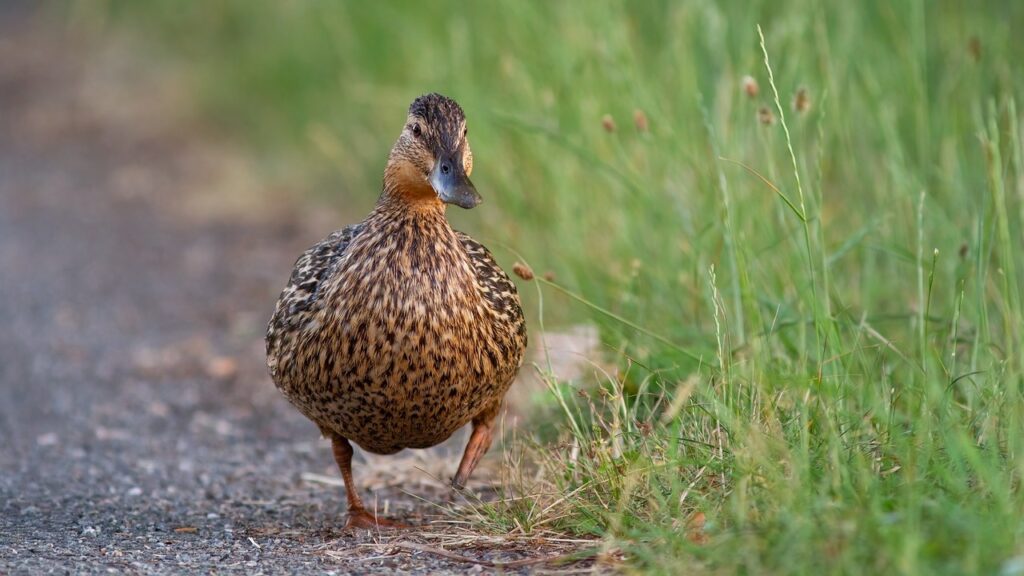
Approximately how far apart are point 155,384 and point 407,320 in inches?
124

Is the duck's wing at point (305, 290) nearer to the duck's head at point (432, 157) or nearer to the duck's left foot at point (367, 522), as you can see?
the duck's head at point (432, 157)

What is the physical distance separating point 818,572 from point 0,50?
15.2 metres

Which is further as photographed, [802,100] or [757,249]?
[757,249]

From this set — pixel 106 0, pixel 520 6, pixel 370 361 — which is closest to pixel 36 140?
pixel 106 0

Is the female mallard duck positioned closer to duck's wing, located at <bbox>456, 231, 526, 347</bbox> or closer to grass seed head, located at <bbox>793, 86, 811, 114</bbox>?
duck's wing, located at <bbox>456, 231, 526, 347</bbox>

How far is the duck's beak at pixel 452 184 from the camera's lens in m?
3.76

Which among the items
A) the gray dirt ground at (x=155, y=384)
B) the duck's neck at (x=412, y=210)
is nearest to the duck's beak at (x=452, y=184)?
the duck's neck at (x=412, y=210)

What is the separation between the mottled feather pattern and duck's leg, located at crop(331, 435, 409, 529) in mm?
213

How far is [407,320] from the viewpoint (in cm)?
391

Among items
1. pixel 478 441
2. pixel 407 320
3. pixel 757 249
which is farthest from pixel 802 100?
pixel 478 441

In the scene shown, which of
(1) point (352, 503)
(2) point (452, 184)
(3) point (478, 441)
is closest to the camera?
(2) point (452, 184)

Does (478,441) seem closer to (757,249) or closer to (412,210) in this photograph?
(412,210)

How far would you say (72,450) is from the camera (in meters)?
5.51

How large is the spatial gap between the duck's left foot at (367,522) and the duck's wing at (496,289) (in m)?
0.69
